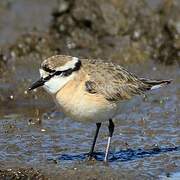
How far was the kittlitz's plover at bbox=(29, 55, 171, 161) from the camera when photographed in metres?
9.74

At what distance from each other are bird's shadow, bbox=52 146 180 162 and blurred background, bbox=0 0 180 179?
0.6 inches

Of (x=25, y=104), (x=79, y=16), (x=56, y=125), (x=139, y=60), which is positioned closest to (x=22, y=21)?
(x=79, y=16)

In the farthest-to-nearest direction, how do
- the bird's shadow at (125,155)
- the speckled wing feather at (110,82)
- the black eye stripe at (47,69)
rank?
the bird's shadow at (125,155) < the speckled wing feather at (110,82) < the black eye stripe at (47,69)

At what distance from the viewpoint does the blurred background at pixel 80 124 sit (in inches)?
400

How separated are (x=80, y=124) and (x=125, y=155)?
1643mm

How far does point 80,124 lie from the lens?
476 inches

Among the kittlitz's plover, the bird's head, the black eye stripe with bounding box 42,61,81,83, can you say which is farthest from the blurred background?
the bird's head

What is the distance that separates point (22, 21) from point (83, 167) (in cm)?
946

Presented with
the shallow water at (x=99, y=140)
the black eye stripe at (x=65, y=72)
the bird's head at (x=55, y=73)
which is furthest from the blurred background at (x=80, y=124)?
the bird's head at (x=55, y=73)

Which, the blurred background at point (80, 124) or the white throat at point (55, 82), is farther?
the blurred background at point (80, 124)

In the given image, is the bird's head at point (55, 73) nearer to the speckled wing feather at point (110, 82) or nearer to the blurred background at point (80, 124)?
the speckled wing feather at point (110, 82)

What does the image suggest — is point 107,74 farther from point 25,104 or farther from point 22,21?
point 22,21

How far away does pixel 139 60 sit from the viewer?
1561 cm

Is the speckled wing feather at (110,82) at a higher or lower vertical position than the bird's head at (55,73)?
lower
